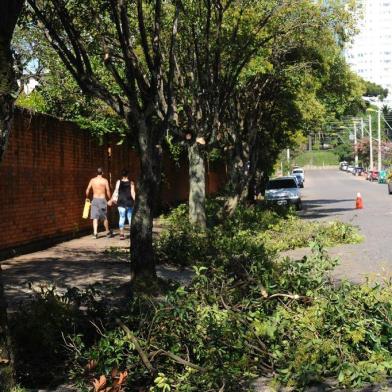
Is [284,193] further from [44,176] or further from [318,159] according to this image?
[318,159]

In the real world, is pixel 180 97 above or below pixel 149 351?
above

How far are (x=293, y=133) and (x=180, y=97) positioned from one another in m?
14.6

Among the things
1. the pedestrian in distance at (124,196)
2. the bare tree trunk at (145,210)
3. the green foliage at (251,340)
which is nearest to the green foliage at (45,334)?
the green foliage at (251,340)

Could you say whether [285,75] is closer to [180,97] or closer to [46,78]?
[180,97]

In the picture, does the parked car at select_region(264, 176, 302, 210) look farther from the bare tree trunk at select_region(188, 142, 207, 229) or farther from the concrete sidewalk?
the concrete sidewalk

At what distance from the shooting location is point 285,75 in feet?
63.1

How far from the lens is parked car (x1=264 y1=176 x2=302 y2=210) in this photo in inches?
1128

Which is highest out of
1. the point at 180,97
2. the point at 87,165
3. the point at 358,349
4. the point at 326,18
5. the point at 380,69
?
the point at 380,69

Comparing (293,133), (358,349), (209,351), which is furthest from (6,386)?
(293,133)

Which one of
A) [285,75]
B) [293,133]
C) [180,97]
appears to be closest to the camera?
[180,97]

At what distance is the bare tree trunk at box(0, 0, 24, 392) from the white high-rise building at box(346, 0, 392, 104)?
141814 millimetres

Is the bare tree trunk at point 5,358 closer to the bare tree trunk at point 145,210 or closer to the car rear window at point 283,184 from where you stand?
the bare tree trunk at point 145,210

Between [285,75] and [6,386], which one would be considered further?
[285,75]

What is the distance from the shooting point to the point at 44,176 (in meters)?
14.1
